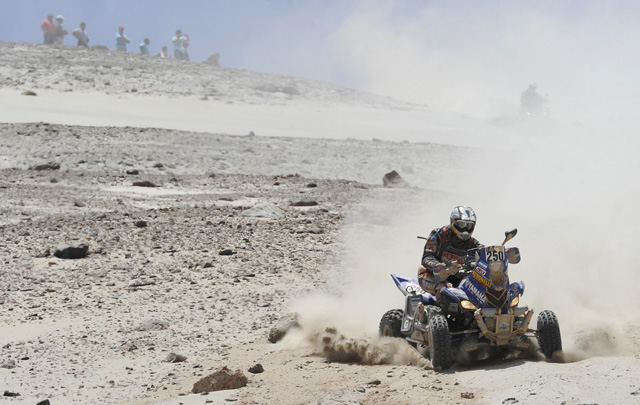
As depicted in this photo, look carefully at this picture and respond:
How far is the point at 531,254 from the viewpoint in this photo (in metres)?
14.7

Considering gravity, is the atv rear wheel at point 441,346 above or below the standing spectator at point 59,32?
below

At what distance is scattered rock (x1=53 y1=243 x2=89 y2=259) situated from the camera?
14914 mm

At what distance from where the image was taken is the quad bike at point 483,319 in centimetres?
877

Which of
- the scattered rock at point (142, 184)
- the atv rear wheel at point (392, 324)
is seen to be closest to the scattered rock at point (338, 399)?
the atv rear wheel at point (392, 324)

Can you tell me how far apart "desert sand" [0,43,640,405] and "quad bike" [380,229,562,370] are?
7.3 inches

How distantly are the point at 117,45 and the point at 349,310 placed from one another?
3399 cm

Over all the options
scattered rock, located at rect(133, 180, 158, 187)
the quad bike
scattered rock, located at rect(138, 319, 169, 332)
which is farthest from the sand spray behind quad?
scattered rock, located at rect(133, 180, 158, 187)

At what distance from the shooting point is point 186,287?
13922 millimetres

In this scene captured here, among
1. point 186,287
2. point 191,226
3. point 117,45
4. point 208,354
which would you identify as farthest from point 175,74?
point 208,354

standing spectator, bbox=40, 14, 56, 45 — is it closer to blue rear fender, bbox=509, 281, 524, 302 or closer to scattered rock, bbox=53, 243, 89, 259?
scattered rock, bbox=53, 243, 89, 259

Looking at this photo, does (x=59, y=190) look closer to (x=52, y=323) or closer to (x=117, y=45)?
(x=52, y=323)

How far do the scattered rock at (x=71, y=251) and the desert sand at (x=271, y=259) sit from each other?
0.96 ft

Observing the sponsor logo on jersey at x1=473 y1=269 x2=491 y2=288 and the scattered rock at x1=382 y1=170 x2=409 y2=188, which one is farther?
the scattered rock at x1=382 y1=170 x2=409 y2=188

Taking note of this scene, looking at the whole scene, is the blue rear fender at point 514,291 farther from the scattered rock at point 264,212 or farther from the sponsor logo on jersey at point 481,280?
the scattered rock at point 264,212
